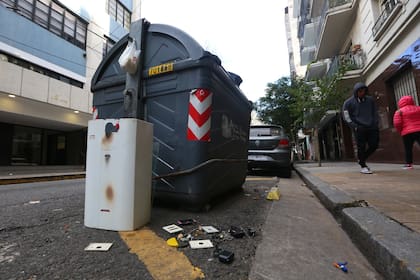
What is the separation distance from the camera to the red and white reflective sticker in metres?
2.23

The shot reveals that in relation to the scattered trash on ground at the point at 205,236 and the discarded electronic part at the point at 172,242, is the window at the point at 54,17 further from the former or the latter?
the discarded electronic part at the point at 172,242

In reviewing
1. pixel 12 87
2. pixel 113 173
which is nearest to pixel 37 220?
pixel 113 173

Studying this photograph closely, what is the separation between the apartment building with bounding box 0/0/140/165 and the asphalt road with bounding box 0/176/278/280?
10024 millimetres

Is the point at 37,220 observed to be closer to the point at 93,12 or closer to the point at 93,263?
the point at 93,263

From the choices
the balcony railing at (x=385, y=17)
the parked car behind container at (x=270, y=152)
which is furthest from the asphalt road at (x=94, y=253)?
the balcony railing at (x=385, y=17)

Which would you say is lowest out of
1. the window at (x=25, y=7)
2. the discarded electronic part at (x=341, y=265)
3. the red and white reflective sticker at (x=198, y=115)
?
the discarded electronic part at (x=341, y=265)

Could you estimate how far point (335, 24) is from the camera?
1209cm

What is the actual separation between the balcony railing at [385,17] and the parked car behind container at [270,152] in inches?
201

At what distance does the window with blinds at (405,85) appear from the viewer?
22.3 ft

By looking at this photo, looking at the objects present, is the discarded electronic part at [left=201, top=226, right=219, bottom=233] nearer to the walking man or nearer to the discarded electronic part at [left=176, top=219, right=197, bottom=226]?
the discarded electronic part at [left=176, top=219, right=197, bottom=226]

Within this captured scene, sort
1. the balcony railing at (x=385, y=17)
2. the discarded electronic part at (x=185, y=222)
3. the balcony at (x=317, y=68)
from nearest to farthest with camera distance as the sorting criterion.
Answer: the discarded electronic part at (x=185, y=222) < the balcony railing at (x=385, y=17) < the balcony at (x=317, y=68)

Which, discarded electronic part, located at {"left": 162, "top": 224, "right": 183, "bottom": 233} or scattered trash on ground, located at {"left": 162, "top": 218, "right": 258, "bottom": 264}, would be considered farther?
discarded electronic part, located at {"left": 162, "top": 224, "right": 183, "bottom": 233}

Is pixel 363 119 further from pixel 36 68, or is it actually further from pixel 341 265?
pixel 36 68

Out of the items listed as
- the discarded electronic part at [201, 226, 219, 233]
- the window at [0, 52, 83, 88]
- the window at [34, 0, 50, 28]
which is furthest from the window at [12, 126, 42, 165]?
the discarded electronic part at [201, 226, 219, 233]
